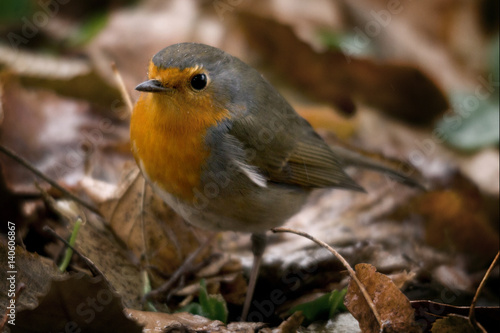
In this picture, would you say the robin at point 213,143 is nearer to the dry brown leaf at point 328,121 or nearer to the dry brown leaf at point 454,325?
the dry brown leaf at point 454,325

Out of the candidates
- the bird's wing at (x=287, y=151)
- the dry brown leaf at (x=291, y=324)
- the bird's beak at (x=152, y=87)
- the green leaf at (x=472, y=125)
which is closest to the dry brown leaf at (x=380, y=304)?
the dry brown leaf at (x=291, y=324)

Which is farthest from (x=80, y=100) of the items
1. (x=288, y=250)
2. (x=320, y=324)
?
(x=320, y=324)

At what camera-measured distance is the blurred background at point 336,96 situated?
378 centimetres

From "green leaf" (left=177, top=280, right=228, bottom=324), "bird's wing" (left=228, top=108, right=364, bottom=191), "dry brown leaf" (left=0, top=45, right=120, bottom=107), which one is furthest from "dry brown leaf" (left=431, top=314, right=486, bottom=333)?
"dry brown leaf" (left=0, top=45, right=120, bottom=107)

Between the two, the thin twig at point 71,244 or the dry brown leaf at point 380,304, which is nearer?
the dry brown leaf at point 380,304

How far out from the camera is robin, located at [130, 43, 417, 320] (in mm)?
2693

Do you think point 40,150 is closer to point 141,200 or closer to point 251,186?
point 141,200

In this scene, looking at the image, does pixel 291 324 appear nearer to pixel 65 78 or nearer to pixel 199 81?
pixel 199 81

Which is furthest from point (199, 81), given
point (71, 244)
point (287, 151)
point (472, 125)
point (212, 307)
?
point (472, 125)

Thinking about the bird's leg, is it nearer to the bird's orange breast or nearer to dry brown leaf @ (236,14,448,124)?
the bird's orange breast

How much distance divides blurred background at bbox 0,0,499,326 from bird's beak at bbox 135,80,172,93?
0.89 metres

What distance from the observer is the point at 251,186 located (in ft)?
9.55

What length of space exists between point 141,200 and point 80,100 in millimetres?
2096

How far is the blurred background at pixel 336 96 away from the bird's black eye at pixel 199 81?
3.11 feet
